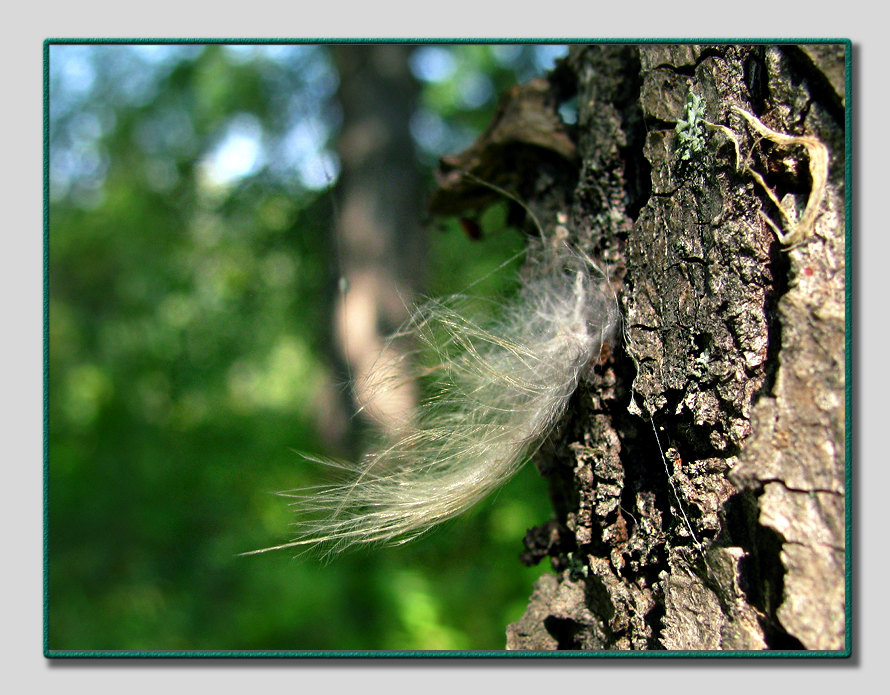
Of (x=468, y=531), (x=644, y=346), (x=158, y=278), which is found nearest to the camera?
(x=644, y=346)

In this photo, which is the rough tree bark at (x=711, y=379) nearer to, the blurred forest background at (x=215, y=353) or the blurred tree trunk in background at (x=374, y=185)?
the blurred forest background at (x=215, y=353)

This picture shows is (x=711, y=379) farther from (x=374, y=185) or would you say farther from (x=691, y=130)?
(x=374, y=185)

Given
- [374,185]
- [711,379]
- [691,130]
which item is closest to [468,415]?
[711,379]

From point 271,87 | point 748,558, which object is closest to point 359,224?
point 271,87

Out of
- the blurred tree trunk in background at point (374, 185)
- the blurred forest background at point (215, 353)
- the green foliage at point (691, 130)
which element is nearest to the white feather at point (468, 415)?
the green foliage at point (691, 130)

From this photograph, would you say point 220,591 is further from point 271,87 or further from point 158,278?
point 271,87
